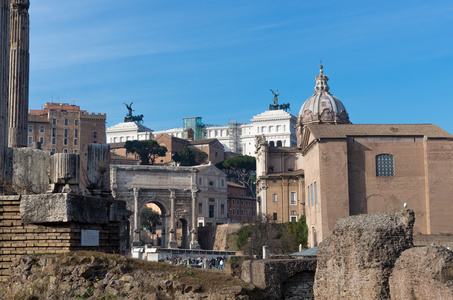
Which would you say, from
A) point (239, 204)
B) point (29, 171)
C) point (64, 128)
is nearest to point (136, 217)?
point (239, 204)

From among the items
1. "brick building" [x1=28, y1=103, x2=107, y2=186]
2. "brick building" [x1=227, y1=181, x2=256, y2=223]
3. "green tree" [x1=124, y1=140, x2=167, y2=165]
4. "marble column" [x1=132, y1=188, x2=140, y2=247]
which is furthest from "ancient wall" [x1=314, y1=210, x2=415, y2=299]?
"green tree" [x1=124, y1=140, x2=167, y2=165]

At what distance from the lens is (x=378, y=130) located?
44.0m

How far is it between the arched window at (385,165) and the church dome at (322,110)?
→ 24254mm

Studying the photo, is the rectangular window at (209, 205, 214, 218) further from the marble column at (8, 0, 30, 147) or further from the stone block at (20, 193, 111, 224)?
the stone block at (20, 193, 111, 224)

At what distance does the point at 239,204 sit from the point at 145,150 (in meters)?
18.8

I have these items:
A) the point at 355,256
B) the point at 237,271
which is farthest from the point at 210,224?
the point at 355,256

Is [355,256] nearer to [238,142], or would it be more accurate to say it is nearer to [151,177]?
[151,177]

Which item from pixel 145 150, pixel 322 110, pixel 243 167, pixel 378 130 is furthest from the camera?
pixel 145 150

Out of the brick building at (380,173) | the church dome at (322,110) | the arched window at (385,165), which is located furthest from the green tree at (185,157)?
the arched window at (385,165)

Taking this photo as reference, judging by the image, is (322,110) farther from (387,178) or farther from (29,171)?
(29,171)

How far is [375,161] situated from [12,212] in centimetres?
3606

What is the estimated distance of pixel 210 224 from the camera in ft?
216

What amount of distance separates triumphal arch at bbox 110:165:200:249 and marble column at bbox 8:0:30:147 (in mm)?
42421

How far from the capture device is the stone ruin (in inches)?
360
